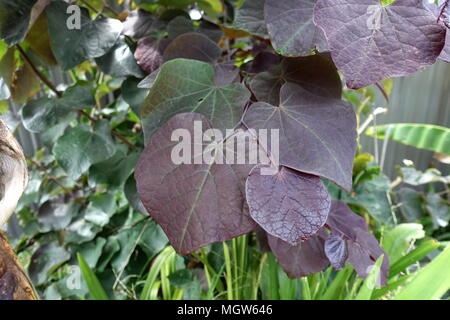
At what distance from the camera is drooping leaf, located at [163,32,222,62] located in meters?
0.39

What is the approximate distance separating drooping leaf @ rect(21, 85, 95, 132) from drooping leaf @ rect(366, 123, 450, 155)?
699 mm

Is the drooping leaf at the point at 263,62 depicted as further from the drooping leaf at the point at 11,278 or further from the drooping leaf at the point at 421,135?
the drooping leaf at the point at 421,135

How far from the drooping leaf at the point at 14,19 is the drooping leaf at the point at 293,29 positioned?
0.29 m

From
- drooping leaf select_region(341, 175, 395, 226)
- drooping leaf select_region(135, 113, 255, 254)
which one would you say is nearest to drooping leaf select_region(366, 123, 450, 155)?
drooping leaf select_region(341, 175, 395, 226)

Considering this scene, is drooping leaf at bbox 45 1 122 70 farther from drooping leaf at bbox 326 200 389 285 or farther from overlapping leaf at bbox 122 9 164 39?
drooping leaf at bbox 326 200 389 285

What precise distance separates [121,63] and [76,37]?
6 cm

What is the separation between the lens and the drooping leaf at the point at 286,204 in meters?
0.26

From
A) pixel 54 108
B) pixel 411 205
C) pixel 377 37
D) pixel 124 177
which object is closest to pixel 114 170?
pixel 124 177

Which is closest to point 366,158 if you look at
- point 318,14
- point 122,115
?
point 122,115

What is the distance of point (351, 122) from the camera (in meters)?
0.30

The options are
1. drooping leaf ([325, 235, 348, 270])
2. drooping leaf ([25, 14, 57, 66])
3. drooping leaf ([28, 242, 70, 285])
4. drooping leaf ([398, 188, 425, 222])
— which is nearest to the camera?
drooping leaf ([325, 235, 348, 270])

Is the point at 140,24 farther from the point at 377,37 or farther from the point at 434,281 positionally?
the point at 434,281

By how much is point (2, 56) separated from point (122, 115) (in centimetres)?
27

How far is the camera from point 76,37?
1.41ft
